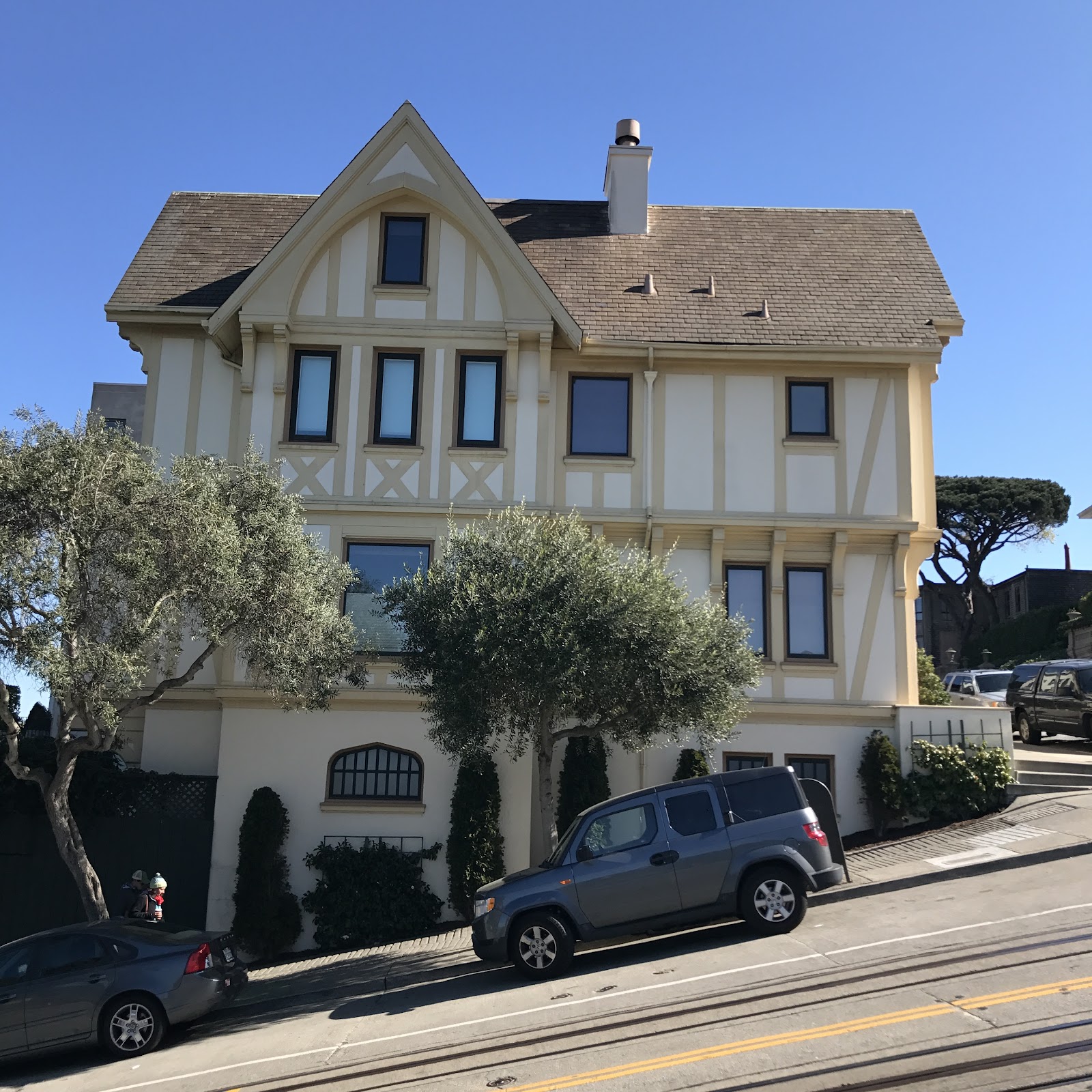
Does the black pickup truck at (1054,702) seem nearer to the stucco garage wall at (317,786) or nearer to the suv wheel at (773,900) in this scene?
the stucco garage wall at (317,786)

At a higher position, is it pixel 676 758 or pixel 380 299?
pixel 380 299

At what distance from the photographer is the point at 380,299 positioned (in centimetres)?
1825

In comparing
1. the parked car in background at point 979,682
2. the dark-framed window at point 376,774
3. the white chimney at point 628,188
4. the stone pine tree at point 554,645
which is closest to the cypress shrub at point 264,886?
the dark-framed window at point 376,774

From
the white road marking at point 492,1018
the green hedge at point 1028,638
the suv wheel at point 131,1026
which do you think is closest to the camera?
the white road marking at point 492,1018

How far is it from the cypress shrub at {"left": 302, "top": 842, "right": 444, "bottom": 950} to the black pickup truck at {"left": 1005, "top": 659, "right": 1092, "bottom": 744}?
1287 centimetres

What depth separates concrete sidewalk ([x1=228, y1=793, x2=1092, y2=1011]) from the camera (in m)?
13.1

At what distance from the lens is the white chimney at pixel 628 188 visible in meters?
21.4

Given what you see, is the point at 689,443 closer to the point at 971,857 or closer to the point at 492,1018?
the point at 971,857

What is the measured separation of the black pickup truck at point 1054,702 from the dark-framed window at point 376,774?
1293cm

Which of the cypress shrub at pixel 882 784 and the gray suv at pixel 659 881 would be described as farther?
the cypress shrub at pixel 882 784

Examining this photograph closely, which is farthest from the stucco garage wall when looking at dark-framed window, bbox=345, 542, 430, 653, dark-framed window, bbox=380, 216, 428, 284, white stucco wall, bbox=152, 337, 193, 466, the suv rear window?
dark-framed window, bbox=380, 216, 428, 284

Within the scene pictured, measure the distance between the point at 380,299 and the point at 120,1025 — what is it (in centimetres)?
1139

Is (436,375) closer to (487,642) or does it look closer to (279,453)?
(279,453)

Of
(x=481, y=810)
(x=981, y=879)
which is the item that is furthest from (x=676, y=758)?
(x=981, y=879)
